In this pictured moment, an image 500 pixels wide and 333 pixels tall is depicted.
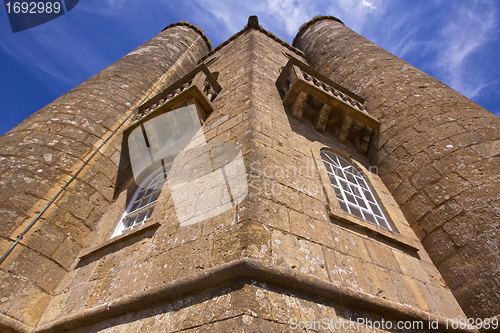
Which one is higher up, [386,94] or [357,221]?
[386,94]

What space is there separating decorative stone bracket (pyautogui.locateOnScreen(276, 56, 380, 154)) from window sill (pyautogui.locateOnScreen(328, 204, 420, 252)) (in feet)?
8.41

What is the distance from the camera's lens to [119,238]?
149 inches

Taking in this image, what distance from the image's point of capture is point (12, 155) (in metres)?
4.64

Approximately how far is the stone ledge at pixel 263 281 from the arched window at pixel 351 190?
1.68 m

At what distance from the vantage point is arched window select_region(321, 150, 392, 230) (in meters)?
4.25

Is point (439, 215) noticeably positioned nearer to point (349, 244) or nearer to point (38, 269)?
point (349, 244)

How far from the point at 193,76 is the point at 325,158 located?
12.7ft

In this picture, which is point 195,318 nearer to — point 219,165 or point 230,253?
point 230,253

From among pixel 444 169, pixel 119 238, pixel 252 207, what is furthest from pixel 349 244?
pixel 119 238

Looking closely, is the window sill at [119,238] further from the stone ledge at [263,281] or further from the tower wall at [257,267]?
the stone ledge at [263,281]

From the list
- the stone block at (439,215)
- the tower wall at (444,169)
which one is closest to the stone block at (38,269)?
the tower wall at (444,169)

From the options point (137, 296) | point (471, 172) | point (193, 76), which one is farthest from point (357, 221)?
point (193, 76)

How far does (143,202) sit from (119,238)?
1338mm

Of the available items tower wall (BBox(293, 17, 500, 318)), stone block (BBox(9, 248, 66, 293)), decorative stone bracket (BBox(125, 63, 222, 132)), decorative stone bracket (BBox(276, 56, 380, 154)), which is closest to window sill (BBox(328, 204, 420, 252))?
tower wall (BBox(293, 17, 500, 318))
